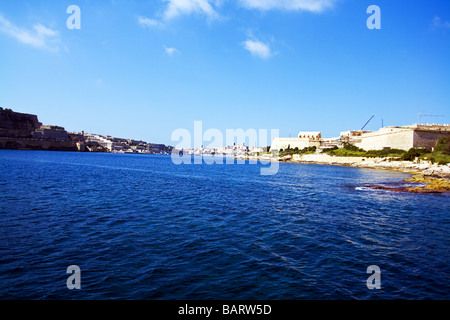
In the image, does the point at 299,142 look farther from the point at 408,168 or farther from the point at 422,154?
the point at 408,168

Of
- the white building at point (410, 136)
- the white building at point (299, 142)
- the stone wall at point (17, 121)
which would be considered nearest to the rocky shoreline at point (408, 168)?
the white building at point (410, 136)

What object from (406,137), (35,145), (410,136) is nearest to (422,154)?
(410,136)

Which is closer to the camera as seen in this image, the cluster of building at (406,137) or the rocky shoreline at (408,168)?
the rocky shoreline at (408,168)

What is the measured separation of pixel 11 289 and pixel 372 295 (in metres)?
8.71

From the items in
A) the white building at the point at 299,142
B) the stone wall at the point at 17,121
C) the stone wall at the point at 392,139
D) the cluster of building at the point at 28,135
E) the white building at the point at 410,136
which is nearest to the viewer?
the white building at the point at 410,136

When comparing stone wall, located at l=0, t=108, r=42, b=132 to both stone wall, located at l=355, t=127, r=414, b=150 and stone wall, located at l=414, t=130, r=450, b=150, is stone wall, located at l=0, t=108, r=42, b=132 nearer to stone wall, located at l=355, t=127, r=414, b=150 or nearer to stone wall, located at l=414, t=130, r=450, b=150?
stone wall, located at l=355, t=127, r=414, b=150

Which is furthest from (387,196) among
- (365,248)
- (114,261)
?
(114,261)

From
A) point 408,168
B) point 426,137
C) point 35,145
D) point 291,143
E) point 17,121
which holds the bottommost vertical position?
point 408,168

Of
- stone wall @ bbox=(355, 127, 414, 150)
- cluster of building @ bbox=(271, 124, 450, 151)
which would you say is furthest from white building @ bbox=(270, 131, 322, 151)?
stone wall @ bbox=(355, 127, 414, 150)

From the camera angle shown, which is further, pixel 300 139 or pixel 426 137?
pixel 300 139

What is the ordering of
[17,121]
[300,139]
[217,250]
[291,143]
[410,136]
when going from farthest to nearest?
[17,121]
[291,143]
[300,139]
[410,136]
[217,250]

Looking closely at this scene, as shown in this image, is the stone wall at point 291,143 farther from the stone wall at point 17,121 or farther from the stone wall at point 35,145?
the stone wall at point 17,121

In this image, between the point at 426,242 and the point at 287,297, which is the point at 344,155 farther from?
the point at 287,297
